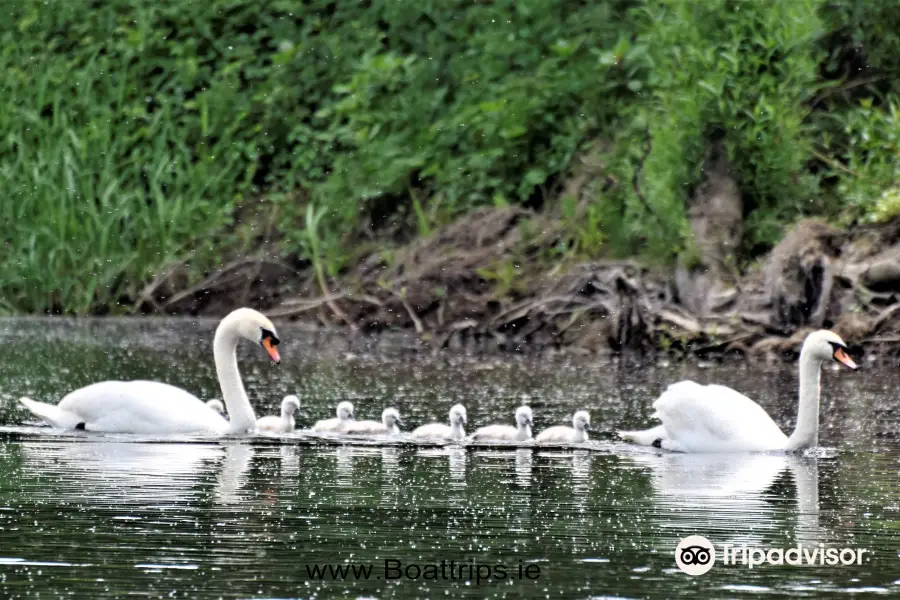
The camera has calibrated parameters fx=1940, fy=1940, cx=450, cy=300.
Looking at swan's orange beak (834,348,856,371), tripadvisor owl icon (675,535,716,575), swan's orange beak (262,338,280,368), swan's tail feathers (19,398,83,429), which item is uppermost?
swan's orange beak (262,338,280,368)

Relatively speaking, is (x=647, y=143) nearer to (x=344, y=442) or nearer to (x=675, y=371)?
(x=675, y=371)

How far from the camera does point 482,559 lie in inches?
295

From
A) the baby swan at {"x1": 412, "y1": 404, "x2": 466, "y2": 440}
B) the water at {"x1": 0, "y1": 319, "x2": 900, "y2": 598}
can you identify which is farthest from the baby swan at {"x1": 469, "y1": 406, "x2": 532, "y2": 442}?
the water at {"x1": 0, "y1": 319, "x2": 900, "y2": 598}

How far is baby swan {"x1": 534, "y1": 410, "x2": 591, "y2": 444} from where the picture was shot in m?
11.5

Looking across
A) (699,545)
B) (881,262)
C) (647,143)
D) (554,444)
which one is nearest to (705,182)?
(647,143)

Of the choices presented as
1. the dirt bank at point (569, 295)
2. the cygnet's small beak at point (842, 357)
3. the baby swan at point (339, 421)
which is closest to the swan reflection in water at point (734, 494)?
the cygnet's small beak at point (842, 357)

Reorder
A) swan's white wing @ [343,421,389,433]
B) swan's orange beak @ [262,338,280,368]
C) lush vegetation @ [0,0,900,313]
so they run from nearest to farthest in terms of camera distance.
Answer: swan's white wing @ [343,421,389,433] → swan's orange beak @ [262,338,280,368] → lush vegetation @ [0,0,900,313]

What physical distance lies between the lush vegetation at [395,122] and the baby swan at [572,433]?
22.3 feet

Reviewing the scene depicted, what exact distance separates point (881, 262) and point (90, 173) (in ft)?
32.1

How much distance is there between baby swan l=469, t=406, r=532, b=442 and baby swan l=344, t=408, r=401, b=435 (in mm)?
612

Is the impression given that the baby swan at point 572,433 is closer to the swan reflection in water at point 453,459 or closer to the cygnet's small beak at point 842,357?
the swan reflection in water at point 453,459

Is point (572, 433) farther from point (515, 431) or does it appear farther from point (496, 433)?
point (496, 433)

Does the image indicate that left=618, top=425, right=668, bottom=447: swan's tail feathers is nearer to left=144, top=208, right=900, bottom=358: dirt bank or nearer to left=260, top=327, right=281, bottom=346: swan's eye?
left=260, top=327, right=281, bottom=346: swan's eye

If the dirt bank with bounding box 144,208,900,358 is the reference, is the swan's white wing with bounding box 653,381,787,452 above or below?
below
